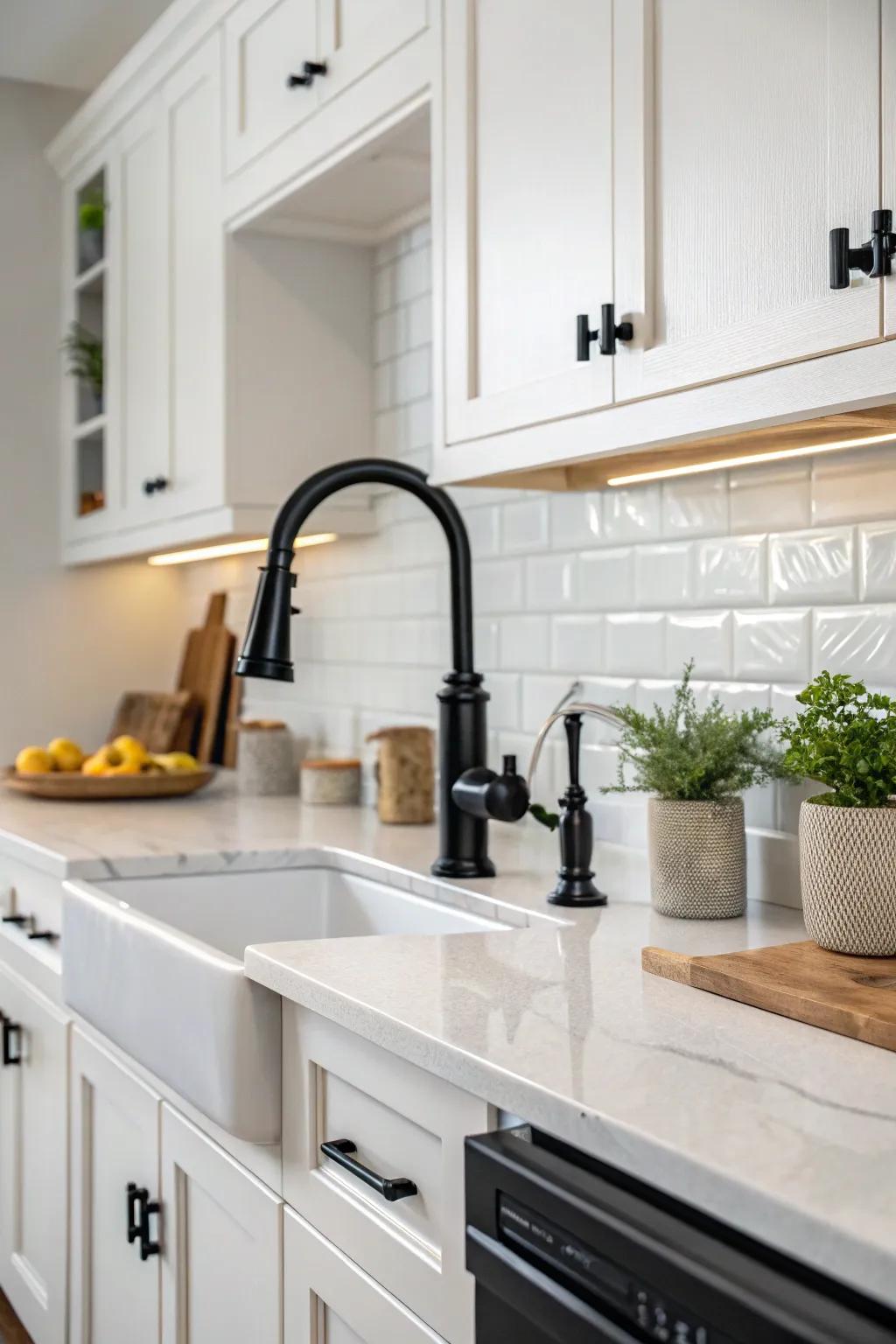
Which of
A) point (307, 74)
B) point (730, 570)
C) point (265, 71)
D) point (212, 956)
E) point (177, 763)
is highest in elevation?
point (265, 71)

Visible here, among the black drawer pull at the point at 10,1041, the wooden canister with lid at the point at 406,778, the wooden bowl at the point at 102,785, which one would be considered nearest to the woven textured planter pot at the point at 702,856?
the wooden canister with lid at the point at 406,778

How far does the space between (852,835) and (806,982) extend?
0.18 m

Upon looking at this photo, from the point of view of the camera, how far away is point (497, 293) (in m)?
1.77

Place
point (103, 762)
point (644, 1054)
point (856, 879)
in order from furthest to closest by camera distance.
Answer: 1. point (103, 762)
2. point (856, 879)
3. point (644, 1054)

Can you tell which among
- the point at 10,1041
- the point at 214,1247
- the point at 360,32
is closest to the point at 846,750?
the point at 214,1247

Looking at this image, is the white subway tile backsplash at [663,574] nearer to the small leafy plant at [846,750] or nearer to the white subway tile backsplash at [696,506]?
the white subway tile backsplash at [696,506]

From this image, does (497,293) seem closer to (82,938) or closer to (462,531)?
(462,531)

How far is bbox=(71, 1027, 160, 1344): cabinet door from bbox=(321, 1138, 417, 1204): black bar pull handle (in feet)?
1.72

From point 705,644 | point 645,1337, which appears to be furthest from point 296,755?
point 645,1337

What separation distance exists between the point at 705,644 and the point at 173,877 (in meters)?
0.90

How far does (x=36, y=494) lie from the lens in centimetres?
379

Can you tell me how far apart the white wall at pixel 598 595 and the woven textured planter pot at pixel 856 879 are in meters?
0.34

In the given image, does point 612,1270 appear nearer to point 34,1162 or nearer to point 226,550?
point 34,1162

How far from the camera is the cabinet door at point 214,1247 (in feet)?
4.57
